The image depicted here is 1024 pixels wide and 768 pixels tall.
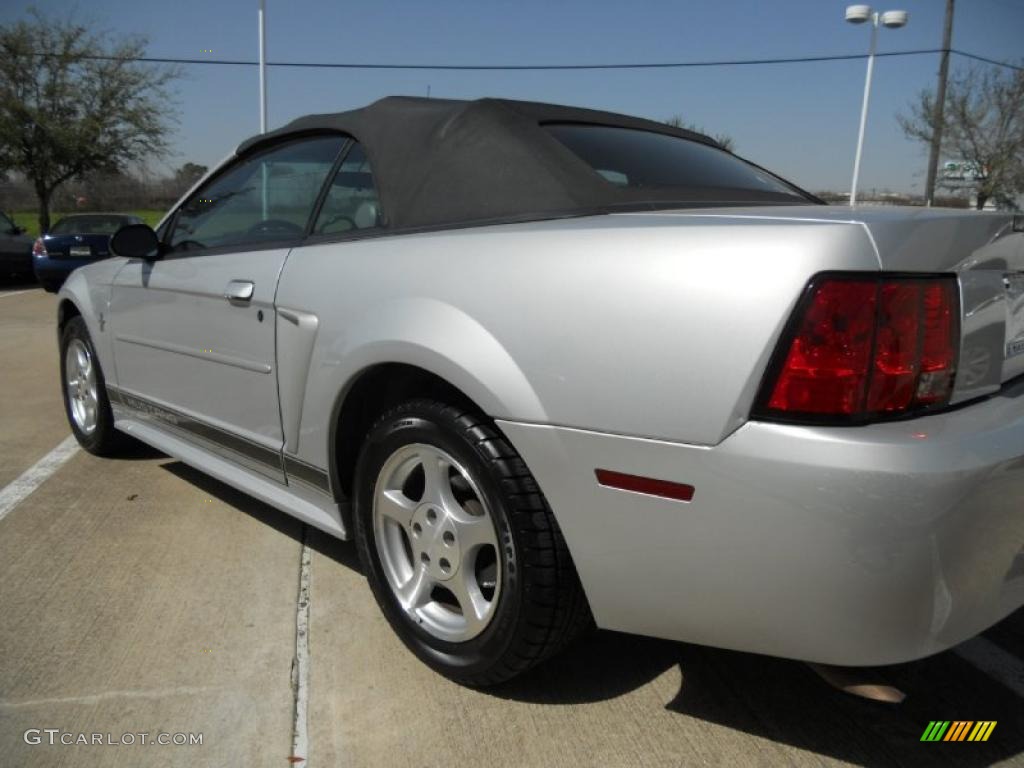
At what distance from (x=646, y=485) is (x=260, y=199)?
2100mm

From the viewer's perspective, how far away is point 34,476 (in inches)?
158

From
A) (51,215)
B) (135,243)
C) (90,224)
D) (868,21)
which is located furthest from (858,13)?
(51,215)

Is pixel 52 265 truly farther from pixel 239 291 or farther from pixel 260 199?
pixel 239 291

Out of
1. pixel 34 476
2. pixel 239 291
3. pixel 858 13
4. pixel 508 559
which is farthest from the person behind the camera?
pixel 858 13

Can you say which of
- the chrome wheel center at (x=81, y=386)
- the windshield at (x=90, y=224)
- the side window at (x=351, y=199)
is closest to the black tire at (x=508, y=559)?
the side window at (x=351, y=199)

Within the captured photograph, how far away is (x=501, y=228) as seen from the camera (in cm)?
209

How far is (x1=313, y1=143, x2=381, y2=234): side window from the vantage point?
2.59 meters

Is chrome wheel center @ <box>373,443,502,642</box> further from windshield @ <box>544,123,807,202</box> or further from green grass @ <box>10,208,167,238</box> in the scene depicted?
green grass @ <box>10,208,167,238</box>

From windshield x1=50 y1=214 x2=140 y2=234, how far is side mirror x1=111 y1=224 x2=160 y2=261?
11.8 m

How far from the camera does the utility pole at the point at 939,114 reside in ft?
69.5

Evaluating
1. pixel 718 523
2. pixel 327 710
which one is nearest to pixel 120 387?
pixel 327 710

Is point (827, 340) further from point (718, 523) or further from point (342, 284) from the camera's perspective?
point (342, 284)

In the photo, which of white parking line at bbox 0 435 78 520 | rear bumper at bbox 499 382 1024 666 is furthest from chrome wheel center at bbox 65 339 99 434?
rear bumper at bbox 499 382 1024 666

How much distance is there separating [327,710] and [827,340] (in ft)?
5.13
